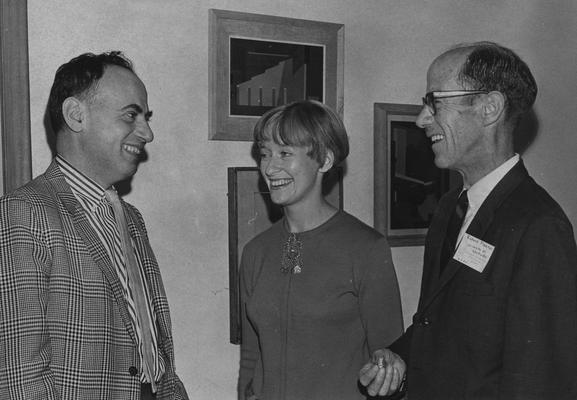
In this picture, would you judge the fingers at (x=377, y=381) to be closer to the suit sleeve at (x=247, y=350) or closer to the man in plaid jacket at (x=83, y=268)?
the suit sleeve at (x=247, y=350)

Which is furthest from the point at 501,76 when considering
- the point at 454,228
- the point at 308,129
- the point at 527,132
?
the point at 527,132

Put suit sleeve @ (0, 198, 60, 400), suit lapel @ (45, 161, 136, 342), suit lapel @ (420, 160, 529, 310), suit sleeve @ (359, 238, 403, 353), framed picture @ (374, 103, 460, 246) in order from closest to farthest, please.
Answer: suit sleeve @ (0, 198, 60, 400) < suit lapel @ (420, 160, 529, 310) < suit lapel @ (45, 161, 136, 342) < suit sleeve @ (359, 238, 403, 353) < framed picture @ (374, 103, 460, 246)

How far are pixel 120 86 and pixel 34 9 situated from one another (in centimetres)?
59

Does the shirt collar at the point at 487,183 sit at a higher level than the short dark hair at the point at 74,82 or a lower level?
lower

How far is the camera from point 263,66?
2.76 metres

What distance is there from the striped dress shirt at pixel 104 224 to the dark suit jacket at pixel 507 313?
841mm

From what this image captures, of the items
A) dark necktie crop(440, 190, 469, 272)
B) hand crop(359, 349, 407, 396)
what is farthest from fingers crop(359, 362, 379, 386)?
dark necktie crop(440, 190, 469, 272)

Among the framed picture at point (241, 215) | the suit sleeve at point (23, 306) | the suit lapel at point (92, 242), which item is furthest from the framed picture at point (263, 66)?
the suit sleeve at point (23, 306)

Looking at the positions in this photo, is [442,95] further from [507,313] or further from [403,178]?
[403,178]

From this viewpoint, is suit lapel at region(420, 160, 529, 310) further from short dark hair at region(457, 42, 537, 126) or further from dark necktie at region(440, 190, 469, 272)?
short dark hair at region(457, 42, 537, 126)

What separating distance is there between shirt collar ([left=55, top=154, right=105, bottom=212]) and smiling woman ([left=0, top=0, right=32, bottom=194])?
1.15 ft

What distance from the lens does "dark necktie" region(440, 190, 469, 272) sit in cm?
196

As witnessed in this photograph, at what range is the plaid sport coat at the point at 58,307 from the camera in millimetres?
1711

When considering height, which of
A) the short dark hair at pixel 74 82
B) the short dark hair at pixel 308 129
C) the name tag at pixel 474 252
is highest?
the short dark hair at pixel 74 82
